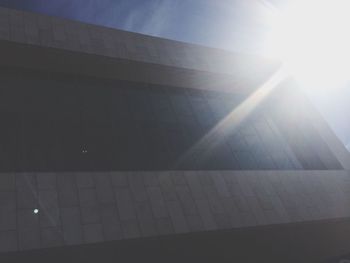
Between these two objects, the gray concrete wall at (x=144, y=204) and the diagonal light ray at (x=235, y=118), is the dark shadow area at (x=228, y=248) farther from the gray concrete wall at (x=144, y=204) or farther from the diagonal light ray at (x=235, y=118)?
the diagonal light ray at (x=235, y=118)

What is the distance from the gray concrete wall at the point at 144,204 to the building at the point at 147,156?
0.15ft

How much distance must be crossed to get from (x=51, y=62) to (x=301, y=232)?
14467mm

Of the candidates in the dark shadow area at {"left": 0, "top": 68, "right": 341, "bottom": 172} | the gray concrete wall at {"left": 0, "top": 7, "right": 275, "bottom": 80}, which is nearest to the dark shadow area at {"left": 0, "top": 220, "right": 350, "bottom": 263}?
the dark shadow area at {"left": 0, "top": 68, "right": 341, "bottom": 172}

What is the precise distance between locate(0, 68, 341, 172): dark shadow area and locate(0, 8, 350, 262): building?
7cm

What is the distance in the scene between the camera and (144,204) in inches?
513

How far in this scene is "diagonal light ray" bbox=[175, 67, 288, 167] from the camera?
17.8 m

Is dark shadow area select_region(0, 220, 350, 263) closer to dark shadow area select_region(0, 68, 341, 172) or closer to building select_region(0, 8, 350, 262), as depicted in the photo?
building select_region(0, 8, 350, 262)

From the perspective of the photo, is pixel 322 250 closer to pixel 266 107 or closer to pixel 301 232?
pixel 301 232

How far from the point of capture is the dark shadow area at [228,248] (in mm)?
11164

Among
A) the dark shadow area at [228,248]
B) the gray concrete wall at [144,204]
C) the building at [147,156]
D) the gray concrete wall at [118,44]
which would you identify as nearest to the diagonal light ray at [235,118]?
the building at [147,156]

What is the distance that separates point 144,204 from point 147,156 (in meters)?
3.16

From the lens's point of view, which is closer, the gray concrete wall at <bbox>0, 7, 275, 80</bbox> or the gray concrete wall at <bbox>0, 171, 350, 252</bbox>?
the gray concrete wall at <bbox>0, 171, 350, 252</bbox>

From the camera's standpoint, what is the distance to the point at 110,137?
1540cm

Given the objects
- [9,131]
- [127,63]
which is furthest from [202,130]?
[9,131]
